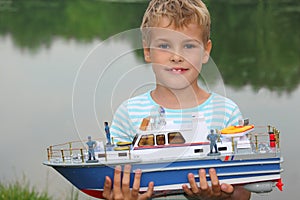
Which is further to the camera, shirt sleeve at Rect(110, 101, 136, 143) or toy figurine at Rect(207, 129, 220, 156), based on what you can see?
shirt sleeve at Rect(110, 101, 136, 143)

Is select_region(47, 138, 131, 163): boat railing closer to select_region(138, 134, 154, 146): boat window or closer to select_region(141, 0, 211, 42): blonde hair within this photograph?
select_region(138, 134, 154, 146): boat window

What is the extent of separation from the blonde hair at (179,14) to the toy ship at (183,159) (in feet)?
1.85

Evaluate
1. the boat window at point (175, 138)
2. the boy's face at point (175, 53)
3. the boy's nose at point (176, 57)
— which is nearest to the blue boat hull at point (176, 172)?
the boat window at point (175, 138)

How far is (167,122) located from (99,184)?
1.86ft

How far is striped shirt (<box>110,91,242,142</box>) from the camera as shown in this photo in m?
4.69

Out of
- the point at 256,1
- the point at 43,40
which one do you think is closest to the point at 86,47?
the point at 43,40

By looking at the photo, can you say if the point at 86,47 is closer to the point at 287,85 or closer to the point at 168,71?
the point at 287,85

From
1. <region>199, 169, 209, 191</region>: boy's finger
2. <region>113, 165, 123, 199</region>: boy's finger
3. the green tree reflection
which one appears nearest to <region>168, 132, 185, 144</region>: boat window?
<region>199, 169, 209, 191</region>: boy's finger

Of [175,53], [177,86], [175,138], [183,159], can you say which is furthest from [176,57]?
[183,159]

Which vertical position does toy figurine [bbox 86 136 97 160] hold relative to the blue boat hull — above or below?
above

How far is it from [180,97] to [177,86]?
9cm

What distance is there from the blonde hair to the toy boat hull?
2.46ft

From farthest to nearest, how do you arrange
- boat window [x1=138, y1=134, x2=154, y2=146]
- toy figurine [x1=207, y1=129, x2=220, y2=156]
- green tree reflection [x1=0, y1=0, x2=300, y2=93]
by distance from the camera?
green tree reflection [x1=0, y1=0, x2=300, y2=93]
boat window [x1=138, y1=134, x2=154, y2=146]
toy figurine [x1=207, y1=129, x2=220, y2=156]

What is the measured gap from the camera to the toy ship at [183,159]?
15.3 feet
